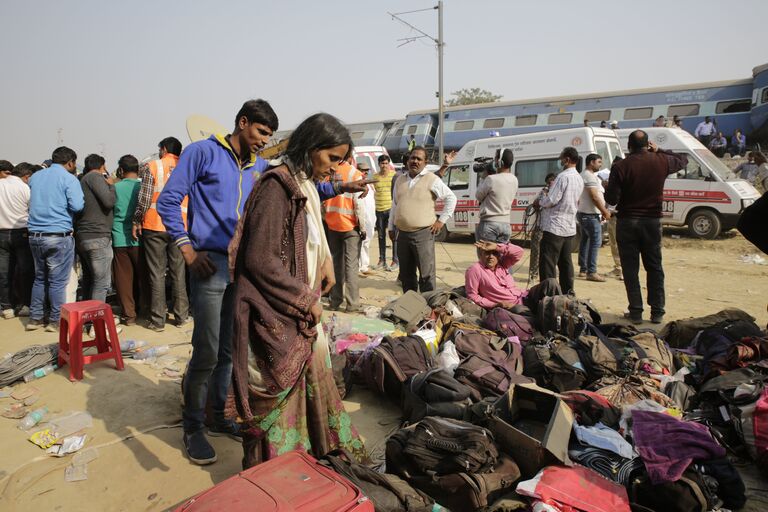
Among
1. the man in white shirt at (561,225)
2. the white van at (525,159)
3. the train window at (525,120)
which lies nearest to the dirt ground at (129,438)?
the man in white shirt at (561,225)

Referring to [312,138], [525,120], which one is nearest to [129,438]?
[312,138]

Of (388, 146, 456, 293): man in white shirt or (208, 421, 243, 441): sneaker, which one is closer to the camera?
(208, 421, 243, 441): sneaker

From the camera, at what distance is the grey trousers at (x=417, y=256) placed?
5.49m

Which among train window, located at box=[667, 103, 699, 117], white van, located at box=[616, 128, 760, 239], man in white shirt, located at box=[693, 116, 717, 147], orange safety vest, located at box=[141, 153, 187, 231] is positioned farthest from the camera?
train window, located at box=[667, 103, 699, 117]

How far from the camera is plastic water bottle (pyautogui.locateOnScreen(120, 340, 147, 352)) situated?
4.62 m

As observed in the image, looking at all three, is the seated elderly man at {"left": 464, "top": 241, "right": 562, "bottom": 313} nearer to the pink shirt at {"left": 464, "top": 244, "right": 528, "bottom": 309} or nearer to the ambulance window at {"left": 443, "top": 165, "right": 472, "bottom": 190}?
the pink shirt at {"left": 464, "top": 244, "right": 528, "bottom": 309}

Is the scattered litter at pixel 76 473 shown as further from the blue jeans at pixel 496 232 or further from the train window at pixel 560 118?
the train window at pixel 560 118

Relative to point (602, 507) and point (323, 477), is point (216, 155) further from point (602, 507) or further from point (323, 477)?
point (602, 507)

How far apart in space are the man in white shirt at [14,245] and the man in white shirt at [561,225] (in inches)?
256

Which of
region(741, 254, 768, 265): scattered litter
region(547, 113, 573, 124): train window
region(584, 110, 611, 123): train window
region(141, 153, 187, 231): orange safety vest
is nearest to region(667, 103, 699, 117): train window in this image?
region(584, 110, 611, 123): train window

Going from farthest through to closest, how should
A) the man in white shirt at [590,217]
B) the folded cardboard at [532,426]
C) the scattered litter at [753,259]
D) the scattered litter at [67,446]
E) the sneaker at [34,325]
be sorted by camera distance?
the scattered litter at [753,259], the man in white shirt at [590,217], the sneaker at [34,325], the scattered litter at [67,446], the folded cardboard at [532,426]

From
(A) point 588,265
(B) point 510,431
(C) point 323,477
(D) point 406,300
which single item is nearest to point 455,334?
(D) point 406,300

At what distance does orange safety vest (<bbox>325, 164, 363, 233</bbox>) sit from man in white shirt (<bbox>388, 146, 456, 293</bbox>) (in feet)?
1.91

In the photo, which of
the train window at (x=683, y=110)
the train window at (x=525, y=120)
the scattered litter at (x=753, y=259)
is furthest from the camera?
the train window at (x=525, y=120)
